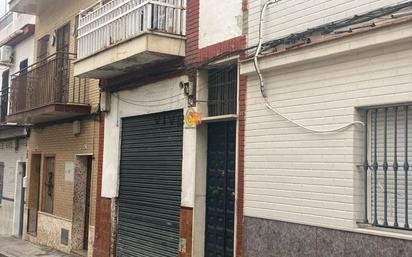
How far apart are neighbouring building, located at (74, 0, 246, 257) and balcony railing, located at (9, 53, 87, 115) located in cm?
186

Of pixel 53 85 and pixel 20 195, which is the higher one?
pixel 53 85

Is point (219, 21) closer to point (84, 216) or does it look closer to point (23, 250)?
point (84, 216)

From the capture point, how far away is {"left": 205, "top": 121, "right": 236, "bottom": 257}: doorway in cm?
850

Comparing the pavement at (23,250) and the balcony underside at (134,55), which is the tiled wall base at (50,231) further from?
the balcony underside at (134,55)

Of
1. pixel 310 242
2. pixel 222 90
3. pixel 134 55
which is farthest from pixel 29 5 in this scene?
pixel 310 242

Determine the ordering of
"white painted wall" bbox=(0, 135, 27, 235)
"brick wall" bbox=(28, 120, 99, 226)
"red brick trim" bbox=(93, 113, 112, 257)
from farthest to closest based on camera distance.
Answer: "white painted wall" bbox=(0, 135, 27, 235) → "brick wall" bbox=(28, 120, 99, 226) → "red brick trim" bbox=(93, 113, 112, 257)

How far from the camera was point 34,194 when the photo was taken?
1664cm

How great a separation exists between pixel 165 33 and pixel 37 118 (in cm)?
710

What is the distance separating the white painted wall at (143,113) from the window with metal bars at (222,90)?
551 millimetres

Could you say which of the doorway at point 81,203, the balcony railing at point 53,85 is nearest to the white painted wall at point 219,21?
the balcony railing at point 53,85

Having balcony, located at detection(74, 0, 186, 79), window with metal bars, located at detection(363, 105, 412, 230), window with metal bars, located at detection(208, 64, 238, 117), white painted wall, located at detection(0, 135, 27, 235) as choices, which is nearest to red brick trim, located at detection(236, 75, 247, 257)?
window with metal bars, located at detection(208, 64, 238, 117)

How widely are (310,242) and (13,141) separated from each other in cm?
1440

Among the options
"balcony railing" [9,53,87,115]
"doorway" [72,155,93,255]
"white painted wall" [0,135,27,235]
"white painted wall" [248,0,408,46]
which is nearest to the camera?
"white painted wall" [248,0,408,46]

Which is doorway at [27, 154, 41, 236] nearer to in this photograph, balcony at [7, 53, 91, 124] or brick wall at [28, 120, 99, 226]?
brick wall at [28, 120, 99, 226]
